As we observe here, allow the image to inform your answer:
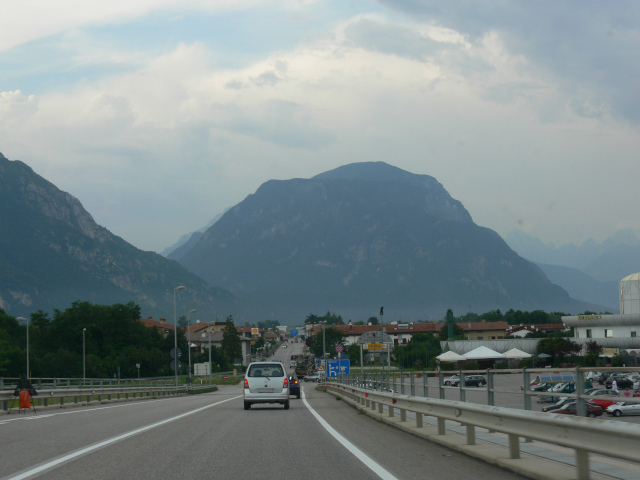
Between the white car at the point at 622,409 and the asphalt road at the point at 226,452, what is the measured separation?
181cm

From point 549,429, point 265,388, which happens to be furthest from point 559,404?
point 265,388

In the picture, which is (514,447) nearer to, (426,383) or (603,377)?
(603,377)

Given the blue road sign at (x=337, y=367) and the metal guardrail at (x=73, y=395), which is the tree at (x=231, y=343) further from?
the metal guardrail at (x=73, y=395)

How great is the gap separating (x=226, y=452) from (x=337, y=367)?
53.1 metres

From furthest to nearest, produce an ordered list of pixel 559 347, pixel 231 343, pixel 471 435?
A: pixel 231 343 < pixel 559 347 < pixel 471 435

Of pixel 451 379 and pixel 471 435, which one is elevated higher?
pixel 451 379

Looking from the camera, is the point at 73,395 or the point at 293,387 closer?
the point at 73,395

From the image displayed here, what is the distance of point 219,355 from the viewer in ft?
490

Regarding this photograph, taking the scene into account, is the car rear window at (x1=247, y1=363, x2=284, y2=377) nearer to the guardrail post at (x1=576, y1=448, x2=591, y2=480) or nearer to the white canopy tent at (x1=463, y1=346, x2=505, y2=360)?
the guardrail post at (x1=576, y1=448, x2=591, y2=480)

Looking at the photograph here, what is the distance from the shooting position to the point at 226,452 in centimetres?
1162

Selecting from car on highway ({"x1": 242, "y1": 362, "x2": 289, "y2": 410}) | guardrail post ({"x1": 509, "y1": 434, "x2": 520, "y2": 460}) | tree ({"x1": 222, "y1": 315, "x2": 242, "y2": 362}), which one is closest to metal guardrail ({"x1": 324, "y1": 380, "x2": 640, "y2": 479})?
guardrail post ({"x1": 509, "y1": 434, "x2": 520, "y2": 460})

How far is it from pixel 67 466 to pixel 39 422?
9.84m

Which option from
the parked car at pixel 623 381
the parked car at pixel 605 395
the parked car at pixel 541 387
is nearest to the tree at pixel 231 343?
the parked car at pixel 541 387

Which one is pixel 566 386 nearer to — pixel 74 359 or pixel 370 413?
pixel 370 413
